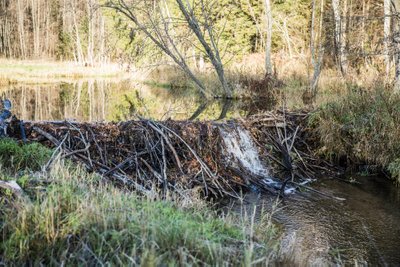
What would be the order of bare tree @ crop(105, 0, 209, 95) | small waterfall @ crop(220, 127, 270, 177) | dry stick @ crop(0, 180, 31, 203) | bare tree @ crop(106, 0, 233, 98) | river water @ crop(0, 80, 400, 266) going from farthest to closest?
bare tree @ crop(106, 0, 233, 98) < bare tree @ crop(105, 0, 209, 95) < small waterfall @ crop(220, 127, 270, 177) < river water @ crop(0, 80, 400, 266) < dry stick @ crop(0, 180, 31, 203)

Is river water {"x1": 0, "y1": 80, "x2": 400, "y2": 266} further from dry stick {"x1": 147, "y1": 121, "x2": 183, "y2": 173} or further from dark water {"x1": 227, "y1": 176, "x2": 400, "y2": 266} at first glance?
dry stick {"x1": 147, "y1": 121, "x2": 183, "y2": 173}

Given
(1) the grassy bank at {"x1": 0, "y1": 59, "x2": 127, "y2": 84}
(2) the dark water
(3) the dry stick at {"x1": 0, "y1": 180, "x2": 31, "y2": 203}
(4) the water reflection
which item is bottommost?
(2) the dark water

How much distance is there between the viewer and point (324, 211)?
6.70 m

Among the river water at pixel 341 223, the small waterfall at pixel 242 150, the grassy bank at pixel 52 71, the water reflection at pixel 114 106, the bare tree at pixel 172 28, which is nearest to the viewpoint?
the river water at pixel 341 223

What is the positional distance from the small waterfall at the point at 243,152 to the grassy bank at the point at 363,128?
1.50m

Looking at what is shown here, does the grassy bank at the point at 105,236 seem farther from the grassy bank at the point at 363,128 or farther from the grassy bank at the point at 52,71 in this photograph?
the grassy bank at the point at 52,71

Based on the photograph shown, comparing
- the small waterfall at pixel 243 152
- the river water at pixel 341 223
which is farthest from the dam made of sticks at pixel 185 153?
the river water at pixel 341 223

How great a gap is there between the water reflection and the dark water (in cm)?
553

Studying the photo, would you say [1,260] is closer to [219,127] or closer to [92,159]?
[92,159]

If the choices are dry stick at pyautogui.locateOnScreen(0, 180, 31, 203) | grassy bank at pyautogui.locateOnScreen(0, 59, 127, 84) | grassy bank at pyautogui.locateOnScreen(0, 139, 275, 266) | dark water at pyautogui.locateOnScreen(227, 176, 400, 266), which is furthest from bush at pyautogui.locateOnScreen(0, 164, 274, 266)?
grassy bank at pyautogui.locateOnScreen(0, 59, 127, 84)

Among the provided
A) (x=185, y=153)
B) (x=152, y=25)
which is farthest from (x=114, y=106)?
(x=185, y=153)

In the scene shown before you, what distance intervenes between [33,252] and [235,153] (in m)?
5.50

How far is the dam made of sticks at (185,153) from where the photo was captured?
6.53 metres

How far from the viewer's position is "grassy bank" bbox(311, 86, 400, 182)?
801 cm
